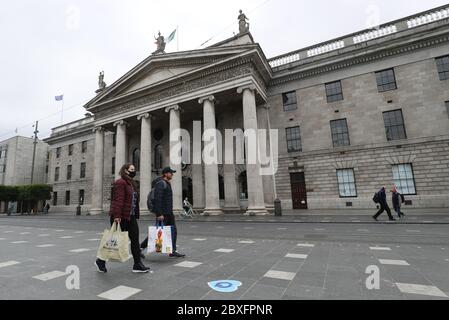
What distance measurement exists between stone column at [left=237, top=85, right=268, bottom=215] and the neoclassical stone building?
8cm

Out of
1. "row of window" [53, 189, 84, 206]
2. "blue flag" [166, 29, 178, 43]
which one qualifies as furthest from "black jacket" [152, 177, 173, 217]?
"row of window" [53, 189, 84, 206]

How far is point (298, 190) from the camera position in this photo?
824 inches

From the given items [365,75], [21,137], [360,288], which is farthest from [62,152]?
[360,288]

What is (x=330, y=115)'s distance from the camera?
20719mm

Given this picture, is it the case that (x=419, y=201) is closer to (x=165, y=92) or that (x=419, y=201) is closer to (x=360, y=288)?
(x=360, y=288)

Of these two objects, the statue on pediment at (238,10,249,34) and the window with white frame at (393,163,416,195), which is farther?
the statue on pediment at (238,10,249,34)

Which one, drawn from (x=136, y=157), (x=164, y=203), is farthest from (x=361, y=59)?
(x=136, y=157)

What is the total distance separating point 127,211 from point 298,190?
1859 cm

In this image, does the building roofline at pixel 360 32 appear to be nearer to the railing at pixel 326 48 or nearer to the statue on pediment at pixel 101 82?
the railing at pixel 326 48

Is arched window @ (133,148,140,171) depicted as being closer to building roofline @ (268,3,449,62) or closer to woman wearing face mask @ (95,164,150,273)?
building roofline @ (268,3,449,62)

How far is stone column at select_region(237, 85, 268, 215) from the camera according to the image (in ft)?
58.4

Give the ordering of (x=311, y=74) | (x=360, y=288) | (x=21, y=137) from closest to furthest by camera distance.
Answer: (x=360, y=288) < (x=311, y=74) < (x=21, y=137)

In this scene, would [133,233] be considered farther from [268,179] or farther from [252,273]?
[268,179]
